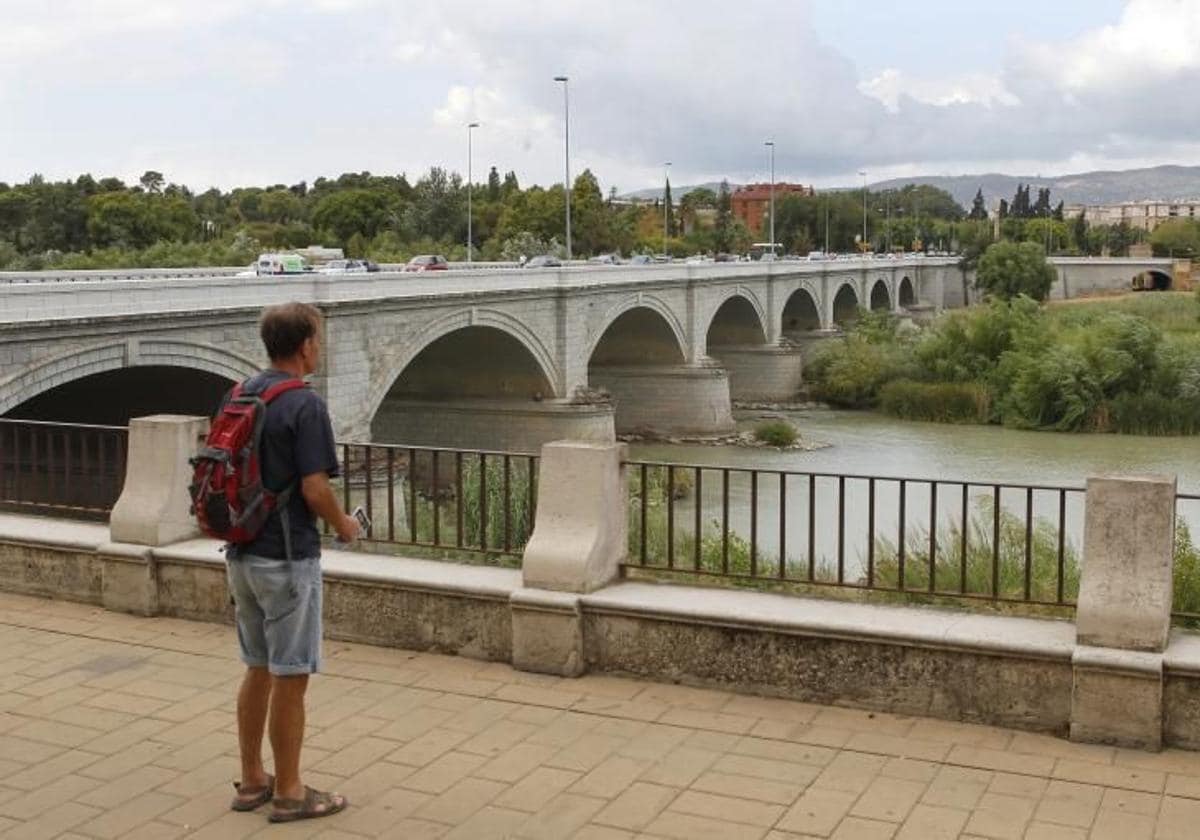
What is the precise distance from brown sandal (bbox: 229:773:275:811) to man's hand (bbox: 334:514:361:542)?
876mm

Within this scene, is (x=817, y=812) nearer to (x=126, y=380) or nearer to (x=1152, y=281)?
(x=126, y=380)

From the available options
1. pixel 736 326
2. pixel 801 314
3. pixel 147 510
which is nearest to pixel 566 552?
pixel 147 510

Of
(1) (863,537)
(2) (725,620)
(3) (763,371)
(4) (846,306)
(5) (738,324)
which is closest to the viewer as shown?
(2) (725,620)

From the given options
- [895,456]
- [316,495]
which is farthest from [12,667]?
[895,456]

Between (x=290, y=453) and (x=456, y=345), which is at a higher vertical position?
(x=290, y=453)

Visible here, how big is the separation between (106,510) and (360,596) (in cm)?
237

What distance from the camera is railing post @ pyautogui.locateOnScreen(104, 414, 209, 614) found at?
7457 mm

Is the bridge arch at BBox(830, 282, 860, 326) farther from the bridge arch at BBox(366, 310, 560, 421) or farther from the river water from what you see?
the bridge arch at BBox(366, 310, 560, 421)

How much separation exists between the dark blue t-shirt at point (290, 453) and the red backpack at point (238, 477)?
3 cm

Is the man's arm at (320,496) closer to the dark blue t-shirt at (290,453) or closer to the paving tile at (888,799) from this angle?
the dark blue t-shirt at (290,453)

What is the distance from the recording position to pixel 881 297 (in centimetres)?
8506

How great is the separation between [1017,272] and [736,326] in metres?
33.0

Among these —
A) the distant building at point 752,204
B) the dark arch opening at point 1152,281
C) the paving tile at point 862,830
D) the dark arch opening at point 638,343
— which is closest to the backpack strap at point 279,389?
the paving tile at point 862,830

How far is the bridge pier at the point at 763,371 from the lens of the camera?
2156 inches
